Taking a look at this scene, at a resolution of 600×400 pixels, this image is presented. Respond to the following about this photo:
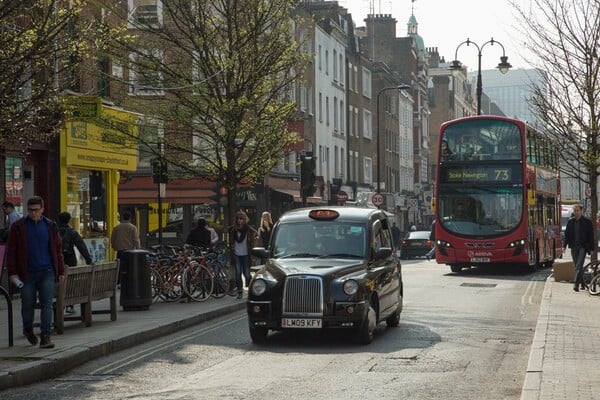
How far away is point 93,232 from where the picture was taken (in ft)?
98.3

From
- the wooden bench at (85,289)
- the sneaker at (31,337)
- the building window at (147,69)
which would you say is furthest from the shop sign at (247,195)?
the sneaker at (31,337)

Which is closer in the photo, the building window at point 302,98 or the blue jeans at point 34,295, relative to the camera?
the blue jeans at point 34,295

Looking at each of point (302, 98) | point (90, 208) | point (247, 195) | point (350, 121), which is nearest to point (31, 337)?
point (90, 208)

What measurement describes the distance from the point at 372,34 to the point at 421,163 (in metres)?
14.3

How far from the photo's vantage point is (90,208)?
98.5ft

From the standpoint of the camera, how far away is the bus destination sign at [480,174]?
32.8 meters

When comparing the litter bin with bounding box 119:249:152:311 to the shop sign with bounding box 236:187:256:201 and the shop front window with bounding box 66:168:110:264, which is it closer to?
the shop front window with bounding box 66:168:110:264

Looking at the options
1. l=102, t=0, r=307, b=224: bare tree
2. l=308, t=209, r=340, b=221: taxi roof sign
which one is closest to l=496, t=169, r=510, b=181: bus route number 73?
l=102, t=0, r=307, b=224: bare tree

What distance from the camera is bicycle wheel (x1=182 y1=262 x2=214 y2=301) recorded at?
879 inches

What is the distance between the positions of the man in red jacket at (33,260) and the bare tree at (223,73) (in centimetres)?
1208

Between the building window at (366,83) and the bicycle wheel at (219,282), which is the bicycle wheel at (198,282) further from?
the building window at (366,83)

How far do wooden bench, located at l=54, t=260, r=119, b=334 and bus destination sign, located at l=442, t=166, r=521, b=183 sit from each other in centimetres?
1714

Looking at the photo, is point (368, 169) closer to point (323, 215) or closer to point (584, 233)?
point (584, 233)

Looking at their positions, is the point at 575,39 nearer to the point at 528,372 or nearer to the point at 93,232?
the point at 93,232
